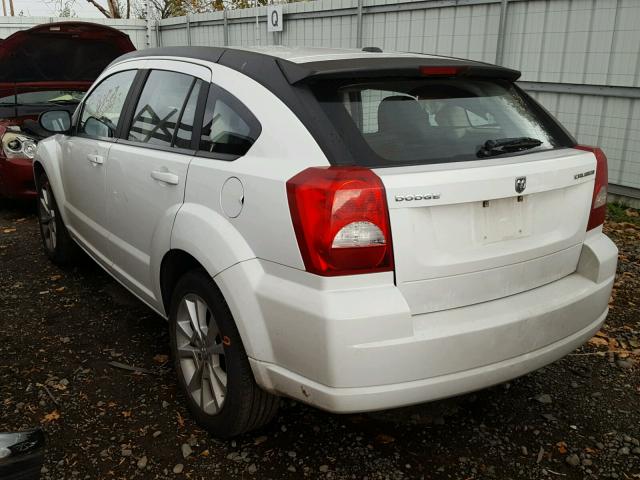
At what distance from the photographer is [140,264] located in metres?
3.22

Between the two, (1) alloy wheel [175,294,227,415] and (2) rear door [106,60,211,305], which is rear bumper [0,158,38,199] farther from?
(1) alloy wheel [175,294,227,415]

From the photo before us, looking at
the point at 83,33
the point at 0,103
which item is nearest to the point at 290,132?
the point at 83,33

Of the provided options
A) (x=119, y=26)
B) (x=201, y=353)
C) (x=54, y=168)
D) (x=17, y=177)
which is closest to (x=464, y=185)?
(x=201, y=353)

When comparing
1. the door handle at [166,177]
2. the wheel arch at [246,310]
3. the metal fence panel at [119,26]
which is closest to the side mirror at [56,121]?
the door handle at [166,177]

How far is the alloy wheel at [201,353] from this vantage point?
2600 millimetres

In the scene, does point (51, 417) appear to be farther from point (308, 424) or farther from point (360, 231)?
point (360, 231)

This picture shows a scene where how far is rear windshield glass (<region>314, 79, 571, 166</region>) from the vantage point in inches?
88.7

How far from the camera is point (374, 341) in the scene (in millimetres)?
2029

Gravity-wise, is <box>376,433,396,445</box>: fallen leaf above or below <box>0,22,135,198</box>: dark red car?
below

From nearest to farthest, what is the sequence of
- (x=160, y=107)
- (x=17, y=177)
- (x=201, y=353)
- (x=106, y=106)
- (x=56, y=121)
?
(x=201, y=353) < (x=160, y=107) < (x=106, y=106) < (x=56, y=121) < (x=17, y=177)

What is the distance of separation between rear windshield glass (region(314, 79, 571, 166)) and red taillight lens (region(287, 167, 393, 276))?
15 centimetres

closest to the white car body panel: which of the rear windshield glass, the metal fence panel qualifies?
the rear windshield glass

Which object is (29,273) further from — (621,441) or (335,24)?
(335,24)

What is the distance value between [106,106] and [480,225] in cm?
Answer: 267
